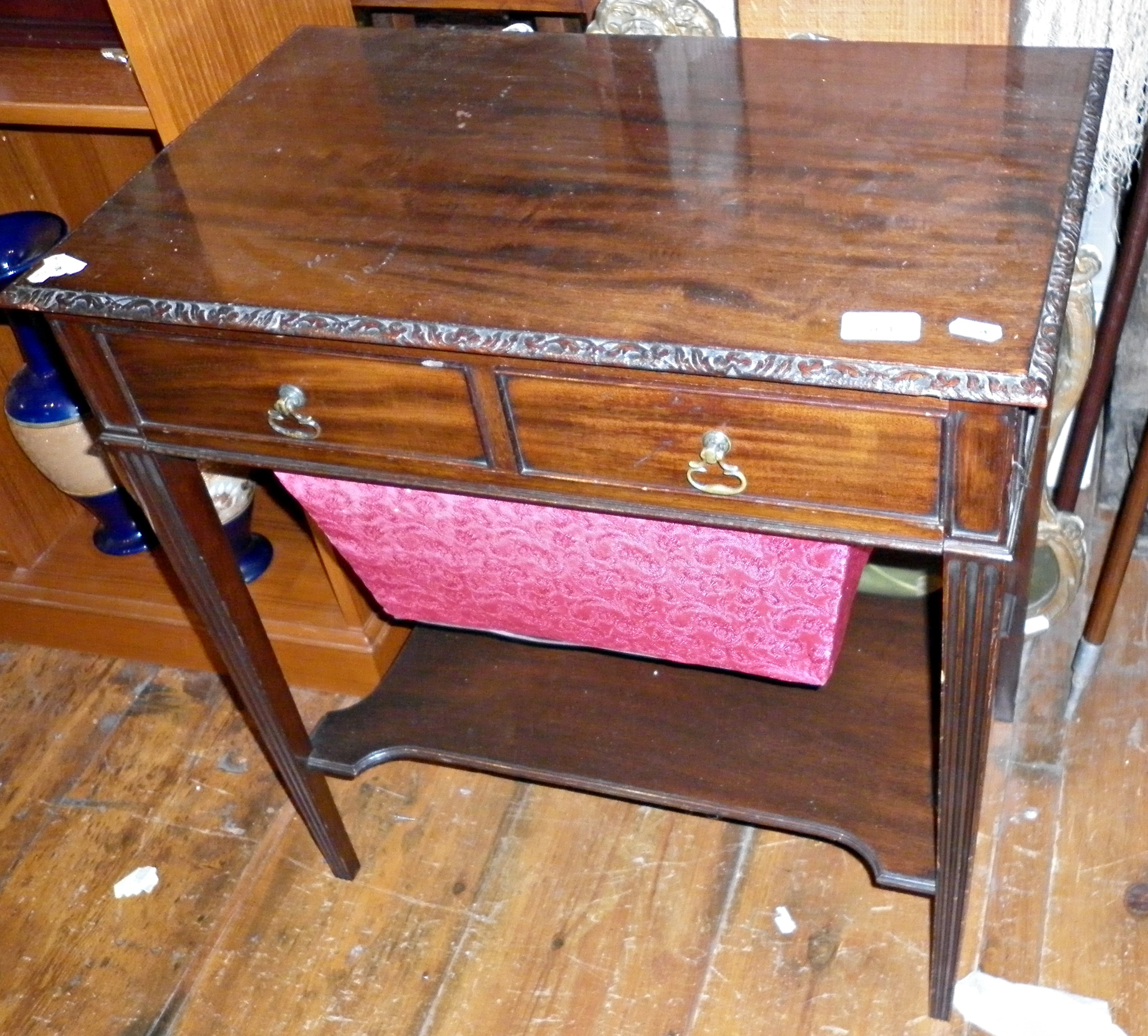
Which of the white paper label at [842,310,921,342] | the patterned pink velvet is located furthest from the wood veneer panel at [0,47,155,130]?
the white paper label at [842,310,921,342]

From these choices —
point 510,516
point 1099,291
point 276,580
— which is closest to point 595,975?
point 510,516

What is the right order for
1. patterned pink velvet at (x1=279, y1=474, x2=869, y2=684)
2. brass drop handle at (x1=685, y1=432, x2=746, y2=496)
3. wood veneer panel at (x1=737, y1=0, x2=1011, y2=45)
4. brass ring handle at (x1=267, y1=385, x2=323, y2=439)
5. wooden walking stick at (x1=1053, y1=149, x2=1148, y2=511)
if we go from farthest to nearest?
wooden walking stick at (x1=1053, y1=149, x2=1148, y2=511) < wood veneer panel at (x1=737, y1=0, x2=1011, y2=45) < patterned pink velvet at (x1=279, y1=474, x2=869, y2=684) < brass ring handle at (x1=267, y1=385, x2=323, y2=439) < brass drop handle at (x1=685, y1=432, x2=746, y2=496)

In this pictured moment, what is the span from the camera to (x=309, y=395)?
1.07 meters

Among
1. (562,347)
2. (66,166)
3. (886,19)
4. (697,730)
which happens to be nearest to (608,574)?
(697,730)

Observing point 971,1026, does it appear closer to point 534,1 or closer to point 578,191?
point 578,191

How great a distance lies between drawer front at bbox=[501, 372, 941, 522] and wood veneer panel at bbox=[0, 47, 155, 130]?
617 millimetres

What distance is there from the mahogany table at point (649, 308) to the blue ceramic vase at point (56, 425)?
0.43m

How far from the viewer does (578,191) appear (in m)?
1.08

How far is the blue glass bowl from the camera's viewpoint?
5.08 ft

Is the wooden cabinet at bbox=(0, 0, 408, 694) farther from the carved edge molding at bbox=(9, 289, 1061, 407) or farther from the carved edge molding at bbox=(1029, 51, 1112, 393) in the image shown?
the carved edge molding at bbox=(1029, 51, 1112, 393)

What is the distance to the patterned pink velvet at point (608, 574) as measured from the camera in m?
1.19

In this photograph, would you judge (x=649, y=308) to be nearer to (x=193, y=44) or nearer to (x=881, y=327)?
(x=881, y=327)

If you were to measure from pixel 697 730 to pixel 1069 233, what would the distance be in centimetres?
68

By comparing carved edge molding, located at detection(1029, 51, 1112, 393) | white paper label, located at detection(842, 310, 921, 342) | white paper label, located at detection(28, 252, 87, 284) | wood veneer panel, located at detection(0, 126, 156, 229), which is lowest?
wood veneer panel, located at detection(0, 126, 156, 229)
